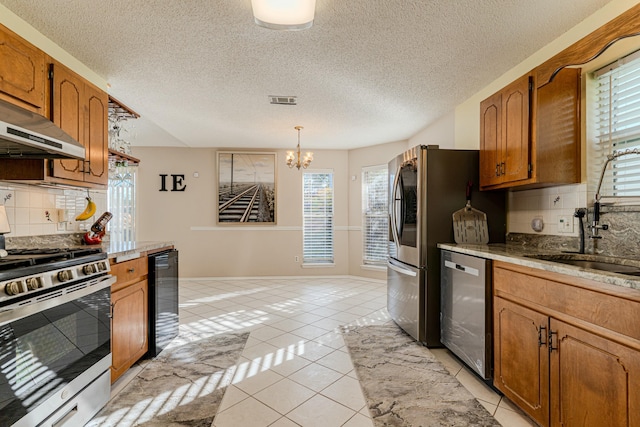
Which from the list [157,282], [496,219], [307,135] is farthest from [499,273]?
A: [307,135]

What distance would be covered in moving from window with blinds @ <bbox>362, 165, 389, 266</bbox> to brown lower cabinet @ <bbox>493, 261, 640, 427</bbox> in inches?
140

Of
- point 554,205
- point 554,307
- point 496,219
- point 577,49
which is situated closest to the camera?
point 554,307

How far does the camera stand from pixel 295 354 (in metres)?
2.71

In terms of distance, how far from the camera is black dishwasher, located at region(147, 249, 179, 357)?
2.62 meters

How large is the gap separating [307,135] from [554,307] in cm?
407

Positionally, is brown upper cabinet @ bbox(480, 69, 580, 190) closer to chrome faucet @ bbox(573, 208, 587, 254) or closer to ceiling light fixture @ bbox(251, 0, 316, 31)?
chrome faucet @ bbox(573, 208, 587, 254)

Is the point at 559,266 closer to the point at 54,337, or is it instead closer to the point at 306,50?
the point at 306,50

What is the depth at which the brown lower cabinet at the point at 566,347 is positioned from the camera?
1222 mm

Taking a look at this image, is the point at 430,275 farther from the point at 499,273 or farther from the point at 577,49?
the point at 577,49

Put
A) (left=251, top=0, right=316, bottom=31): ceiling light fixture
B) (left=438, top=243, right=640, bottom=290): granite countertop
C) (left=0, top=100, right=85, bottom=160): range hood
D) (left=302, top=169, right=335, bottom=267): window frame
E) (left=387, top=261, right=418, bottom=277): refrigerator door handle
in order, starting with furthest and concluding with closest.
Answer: (left=302, top=169, right=335, bottom=267): window frame, (left=387, top=261, right=418, bottom=277): refrigerator door handle, (left=251, top=0, right=316, bottom=31): ceiling light fixture, (left=0, top=100, right=85, bottom=160): range hood, (left=438, top=243, right=640, bottom=290): granite countertop

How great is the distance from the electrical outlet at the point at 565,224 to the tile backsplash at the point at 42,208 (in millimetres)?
3793

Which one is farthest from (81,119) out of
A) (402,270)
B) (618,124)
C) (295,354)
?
(618,124)

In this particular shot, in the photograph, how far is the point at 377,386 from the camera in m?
2.19

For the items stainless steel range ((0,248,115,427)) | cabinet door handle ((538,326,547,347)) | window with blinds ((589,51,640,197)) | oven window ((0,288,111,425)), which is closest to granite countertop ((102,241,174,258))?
stainless steel range ((0,248,115,427))
